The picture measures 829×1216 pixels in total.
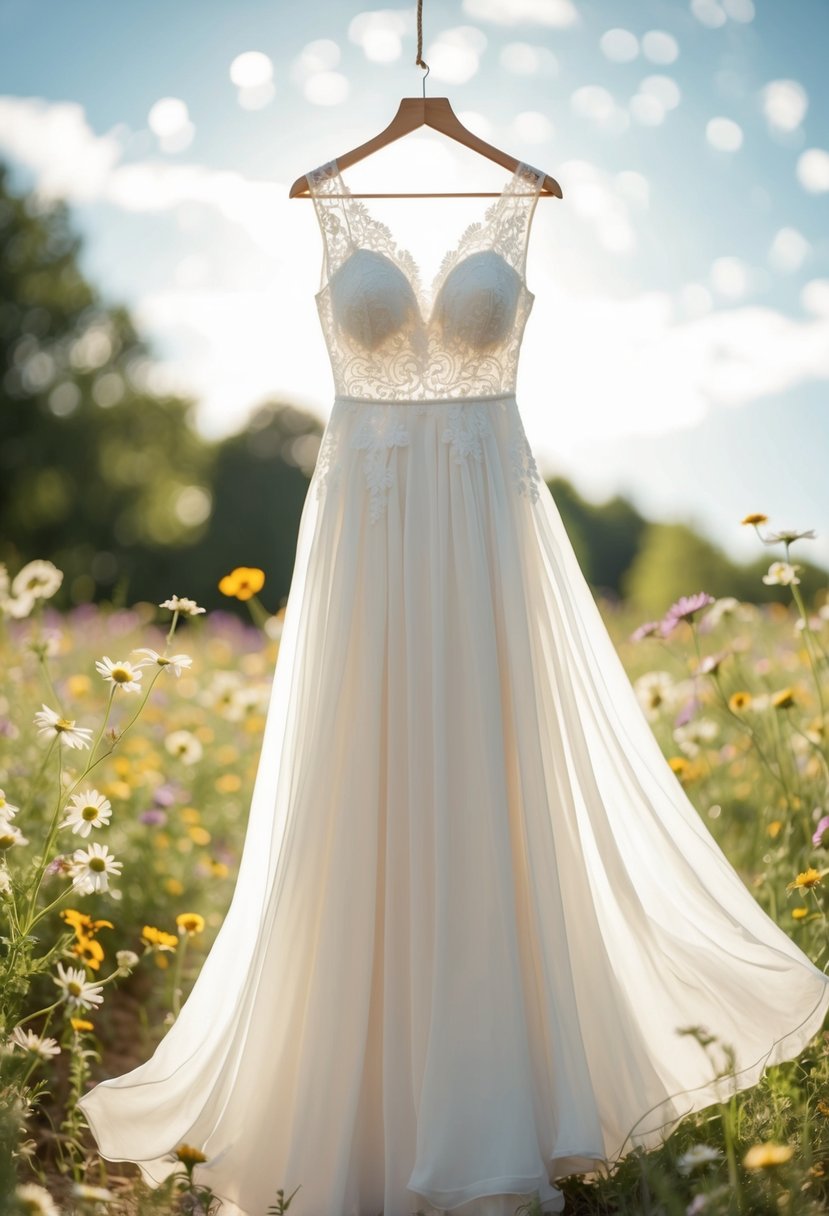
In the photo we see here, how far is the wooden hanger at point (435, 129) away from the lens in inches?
82.7

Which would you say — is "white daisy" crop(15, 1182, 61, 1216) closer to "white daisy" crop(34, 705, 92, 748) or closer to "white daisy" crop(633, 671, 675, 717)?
"white daisy" crop(34, 705, 92, 748)

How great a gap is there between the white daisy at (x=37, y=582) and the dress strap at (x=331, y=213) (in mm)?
1140

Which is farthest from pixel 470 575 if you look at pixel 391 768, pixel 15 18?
pixel 15 18

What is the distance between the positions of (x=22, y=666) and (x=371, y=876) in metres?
2.10

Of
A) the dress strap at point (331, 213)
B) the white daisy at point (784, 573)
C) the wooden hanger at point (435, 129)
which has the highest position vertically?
the wooden hanger at point (435, 129)

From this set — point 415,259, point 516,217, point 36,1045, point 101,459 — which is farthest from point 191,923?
point 101,459

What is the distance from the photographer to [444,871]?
186 centimetres

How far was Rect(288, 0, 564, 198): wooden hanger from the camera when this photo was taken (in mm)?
2102

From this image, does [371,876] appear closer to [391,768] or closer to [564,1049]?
[391,768]

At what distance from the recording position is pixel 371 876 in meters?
1.91

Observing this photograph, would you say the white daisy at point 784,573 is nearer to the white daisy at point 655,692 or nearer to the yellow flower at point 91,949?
the white daisy at point 655,692

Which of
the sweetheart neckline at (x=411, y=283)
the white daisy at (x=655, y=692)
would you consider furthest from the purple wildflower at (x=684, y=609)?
the sweetheart neckline at (x=411, y=283)

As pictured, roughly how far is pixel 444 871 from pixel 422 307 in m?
1.13

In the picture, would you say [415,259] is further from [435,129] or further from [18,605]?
[18,605]
